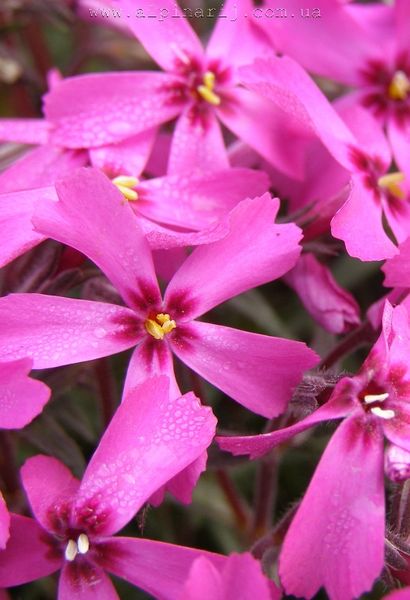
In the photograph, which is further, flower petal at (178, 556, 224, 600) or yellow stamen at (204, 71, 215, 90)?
yellow stamen at (204, 71, 215, 90)

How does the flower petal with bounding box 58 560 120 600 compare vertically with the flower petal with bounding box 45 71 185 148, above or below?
below

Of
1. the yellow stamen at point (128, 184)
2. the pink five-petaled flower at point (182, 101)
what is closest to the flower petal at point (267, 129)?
the pink five-petaled flower at point (182, 101)

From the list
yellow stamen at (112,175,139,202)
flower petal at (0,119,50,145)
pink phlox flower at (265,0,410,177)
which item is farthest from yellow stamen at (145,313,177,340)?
pink phlox flower at (265,0,410,177)

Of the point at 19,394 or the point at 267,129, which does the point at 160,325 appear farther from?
the point at 267,129

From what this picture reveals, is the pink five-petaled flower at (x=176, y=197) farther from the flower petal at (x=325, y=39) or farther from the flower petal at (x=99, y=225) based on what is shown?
the flower petal at (x=325, y=39)

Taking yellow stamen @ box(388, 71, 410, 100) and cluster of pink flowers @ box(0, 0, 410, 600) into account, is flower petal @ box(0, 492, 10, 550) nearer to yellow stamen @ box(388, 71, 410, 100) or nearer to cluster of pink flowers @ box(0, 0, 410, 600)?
cluster of pink flowers @ box(0, 0, 410, 600)

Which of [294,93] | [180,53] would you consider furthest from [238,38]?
[294,93]
